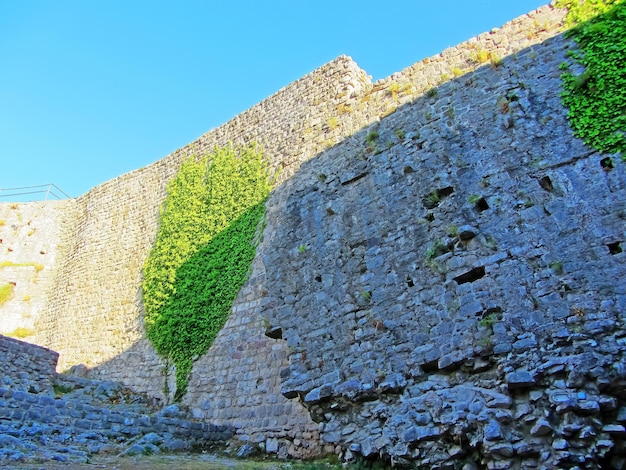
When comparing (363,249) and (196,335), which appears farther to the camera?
(196,335)

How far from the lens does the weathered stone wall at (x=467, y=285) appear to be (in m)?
4.87

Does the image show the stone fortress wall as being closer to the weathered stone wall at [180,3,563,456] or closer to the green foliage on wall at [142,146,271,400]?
Answer: the weathered stone wall at [180,3,563,456]

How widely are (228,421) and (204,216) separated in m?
5.63

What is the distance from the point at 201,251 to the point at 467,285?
8116mm

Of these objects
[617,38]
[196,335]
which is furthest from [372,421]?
→ [196,335]

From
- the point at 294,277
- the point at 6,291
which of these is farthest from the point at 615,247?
the point at 6,291

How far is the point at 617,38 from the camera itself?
635cm

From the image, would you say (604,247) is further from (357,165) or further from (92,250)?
(92,250)

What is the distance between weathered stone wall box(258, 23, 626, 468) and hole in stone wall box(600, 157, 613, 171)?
93 millimetres

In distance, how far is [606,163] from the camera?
5.84m

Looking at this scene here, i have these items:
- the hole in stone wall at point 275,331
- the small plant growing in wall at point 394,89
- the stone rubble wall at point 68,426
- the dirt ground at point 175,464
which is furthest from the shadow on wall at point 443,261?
the stone rubble wall at point 68,426

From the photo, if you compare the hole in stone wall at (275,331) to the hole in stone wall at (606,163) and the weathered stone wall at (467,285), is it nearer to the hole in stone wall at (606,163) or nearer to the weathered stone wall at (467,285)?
the weathered stone wall at (467,285)

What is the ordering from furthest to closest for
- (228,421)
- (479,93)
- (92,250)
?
(92,250), (228,421), (479,93)

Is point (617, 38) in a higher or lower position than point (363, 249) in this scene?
higher
